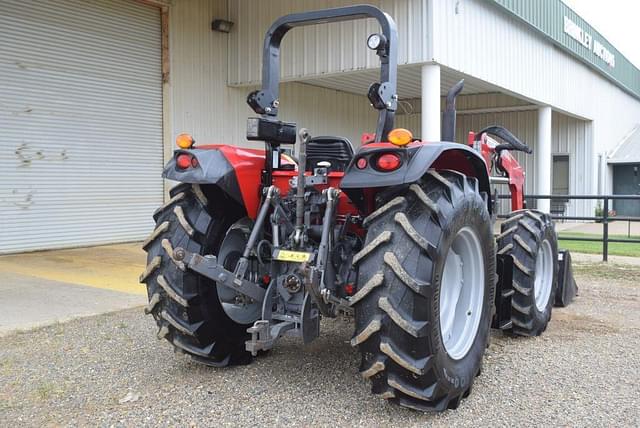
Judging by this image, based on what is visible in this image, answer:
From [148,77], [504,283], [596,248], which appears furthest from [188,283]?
[596,248]

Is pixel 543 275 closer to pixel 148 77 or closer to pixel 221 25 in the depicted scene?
pixel 148 77

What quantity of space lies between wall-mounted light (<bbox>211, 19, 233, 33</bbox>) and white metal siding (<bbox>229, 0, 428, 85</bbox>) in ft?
0.68

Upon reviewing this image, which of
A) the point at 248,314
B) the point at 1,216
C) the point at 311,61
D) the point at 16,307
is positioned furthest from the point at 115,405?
the point at 311,61

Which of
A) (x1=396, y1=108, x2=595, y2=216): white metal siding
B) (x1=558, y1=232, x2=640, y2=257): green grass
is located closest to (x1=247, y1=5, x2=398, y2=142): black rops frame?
(x1=558, y1=232, x2=640, y2=257): green grass

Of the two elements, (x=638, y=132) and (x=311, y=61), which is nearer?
(x=311, y=61)

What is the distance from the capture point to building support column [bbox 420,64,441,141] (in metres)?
11.7

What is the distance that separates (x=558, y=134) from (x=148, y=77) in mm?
17463

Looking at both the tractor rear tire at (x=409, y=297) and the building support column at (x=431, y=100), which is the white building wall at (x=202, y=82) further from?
the tractor rear tire at (x=409, y=297)

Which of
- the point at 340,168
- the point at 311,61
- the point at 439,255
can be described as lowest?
the point at 439,255

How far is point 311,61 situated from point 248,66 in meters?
1.68

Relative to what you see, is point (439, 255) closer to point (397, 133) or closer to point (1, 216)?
point (397, 133)

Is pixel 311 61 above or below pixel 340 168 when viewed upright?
above

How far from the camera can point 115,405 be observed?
3551mm

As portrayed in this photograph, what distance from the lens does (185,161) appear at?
12.4ft
